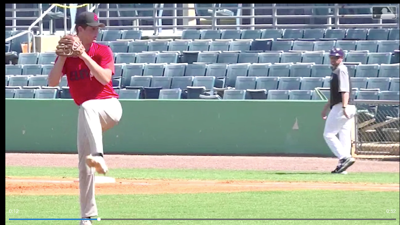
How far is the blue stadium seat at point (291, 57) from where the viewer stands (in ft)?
70.4

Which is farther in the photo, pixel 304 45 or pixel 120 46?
pixel 120 46

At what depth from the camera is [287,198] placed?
11.4 meters

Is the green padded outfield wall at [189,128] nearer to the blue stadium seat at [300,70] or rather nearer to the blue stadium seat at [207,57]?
the blue stadium seat at [300,70]

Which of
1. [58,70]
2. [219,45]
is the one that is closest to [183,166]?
[219,45]

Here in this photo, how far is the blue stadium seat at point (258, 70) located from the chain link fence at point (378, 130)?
3409mm

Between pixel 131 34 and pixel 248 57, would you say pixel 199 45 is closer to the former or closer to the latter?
pixel 248 57

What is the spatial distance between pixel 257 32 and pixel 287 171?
8026 mm

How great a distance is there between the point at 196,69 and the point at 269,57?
1.86 metres

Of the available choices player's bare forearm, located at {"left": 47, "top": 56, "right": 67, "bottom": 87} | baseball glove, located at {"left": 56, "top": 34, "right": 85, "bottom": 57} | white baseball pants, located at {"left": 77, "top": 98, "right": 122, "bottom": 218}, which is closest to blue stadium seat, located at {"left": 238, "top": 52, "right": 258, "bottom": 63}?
white baseball pants, located at {"left": 77, "top": 98, "right": 122, "bottom": 218}

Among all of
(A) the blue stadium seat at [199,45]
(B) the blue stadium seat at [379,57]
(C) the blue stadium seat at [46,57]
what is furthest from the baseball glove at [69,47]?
(C) the blue stadium seat at [46,57]

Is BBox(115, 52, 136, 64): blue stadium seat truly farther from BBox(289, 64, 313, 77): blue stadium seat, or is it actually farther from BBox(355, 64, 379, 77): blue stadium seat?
BBox(355, 64, 379, 77): blue stadium seat

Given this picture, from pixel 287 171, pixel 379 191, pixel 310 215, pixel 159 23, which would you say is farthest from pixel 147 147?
pixel 310 215

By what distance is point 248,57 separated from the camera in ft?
72.5
